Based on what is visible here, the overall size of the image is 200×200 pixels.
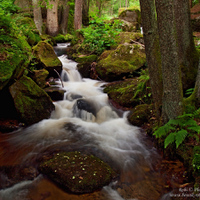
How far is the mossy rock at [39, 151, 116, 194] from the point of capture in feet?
10.5

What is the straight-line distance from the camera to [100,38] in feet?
39.2

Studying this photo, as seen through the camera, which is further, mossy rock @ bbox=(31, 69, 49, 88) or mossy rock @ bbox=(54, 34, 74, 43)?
mossy rock @ bbox=(54, 34, 74, 43)

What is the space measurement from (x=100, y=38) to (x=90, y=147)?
9.11m

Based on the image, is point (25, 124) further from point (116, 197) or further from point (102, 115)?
point (116, 197)

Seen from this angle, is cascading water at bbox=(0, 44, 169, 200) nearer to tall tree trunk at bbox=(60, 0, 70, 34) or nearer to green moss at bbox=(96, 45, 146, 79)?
green moss at bbox=(96, 45, 146, 79)

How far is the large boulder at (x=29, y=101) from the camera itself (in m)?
5.55

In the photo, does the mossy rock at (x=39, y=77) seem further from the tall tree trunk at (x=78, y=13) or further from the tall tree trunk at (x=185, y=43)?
the tall tree trunk at (x=78, y=13)

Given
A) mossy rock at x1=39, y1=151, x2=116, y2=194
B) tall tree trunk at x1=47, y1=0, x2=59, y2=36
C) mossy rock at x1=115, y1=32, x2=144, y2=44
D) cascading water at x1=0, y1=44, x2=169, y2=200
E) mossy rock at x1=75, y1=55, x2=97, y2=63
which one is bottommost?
cascading water at x1=0, y1=44, x2=169, y2=200

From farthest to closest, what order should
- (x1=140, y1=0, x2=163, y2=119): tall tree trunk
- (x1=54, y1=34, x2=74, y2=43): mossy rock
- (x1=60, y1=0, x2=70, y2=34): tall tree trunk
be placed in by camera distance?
(x1=60, y1=0, x2=70, y2=34): tall tree trunk, (x1=54, y1=34, x2=74, y2=43): mossy rock, (x1=140, y1=0, x2=163, y2=119): tall tree trunk

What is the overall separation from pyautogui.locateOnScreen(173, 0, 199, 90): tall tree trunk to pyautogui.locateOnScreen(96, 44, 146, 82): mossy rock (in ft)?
12.8

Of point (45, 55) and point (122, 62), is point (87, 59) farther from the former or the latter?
point (122, 62)

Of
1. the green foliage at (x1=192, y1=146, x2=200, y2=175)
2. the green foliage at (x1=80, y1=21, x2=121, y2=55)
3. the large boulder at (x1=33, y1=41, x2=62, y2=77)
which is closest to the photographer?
the green foliage at (x1=192, y1=146, x2=200, y2=175)

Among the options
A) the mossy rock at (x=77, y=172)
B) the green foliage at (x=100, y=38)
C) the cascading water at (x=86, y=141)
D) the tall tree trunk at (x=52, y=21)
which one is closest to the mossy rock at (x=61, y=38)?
the tall tree trunk at (x=52, y=21)

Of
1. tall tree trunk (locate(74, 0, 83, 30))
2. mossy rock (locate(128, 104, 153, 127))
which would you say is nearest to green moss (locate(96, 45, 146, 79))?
mossy rock (locate(128, 104, 153, 127))
